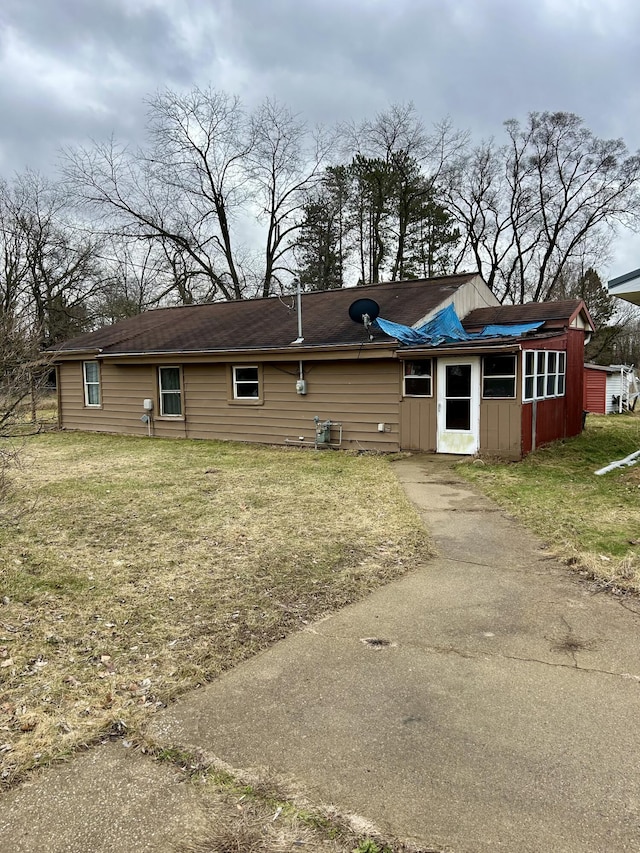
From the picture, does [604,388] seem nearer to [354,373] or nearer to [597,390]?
[597,390]

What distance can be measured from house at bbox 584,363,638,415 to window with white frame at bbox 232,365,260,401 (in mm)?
16789

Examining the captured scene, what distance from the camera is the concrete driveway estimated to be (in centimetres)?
213

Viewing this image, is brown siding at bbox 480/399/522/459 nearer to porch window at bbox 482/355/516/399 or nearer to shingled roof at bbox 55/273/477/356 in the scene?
porch window at bbox 482/355/516/399

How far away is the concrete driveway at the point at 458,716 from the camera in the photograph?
2.13 metres

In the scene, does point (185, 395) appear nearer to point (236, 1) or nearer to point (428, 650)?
point (236, 1)

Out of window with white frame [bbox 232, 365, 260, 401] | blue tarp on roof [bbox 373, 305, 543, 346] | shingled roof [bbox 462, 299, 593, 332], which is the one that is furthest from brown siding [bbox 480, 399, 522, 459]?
window with white frame [bbox 232, 365, 260, 401]

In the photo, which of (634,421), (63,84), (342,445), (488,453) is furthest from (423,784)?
(634,421)

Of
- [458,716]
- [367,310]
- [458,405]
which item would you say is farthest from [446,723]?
[367,310]

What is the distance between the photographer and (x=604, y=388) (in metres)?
25.2

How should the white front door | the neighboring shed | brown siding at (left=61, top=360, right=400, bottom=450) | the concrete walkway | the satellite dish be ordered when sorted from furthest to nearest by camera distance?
the neighboring shed
the satellite dish
brown siding at (left=61, top=360, right=400, bottom=450)
the white front door
the concrete walkway

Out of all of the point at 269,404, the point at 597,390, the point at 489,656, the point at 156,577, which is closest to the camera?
the point at 489,656

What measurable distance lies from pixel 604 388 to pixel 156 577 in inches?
989

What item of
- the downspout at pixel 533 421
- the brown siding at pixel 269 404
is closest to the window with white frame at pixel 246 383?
the brown siding at pixel 269 404

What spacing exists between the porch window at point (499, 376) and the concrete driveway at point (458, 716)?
21.3 feet
